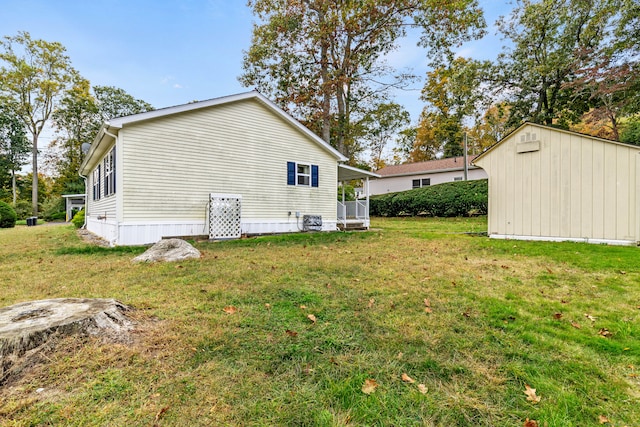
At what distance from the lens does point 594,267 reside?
16.6ft

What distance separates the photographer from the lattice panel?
31.9 feet

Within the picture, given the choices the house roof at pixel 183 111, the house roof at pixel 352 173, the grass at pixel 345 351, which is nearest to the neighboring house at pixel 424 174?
the house roof at pixel 352 173

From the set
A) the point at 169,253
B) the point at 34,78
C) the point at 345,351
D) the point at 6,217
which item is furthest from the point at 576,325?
the point at 34,78

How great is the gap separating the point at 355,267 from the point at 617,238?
21.6 ft

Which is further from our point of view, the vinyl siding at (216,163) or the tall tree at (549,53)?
the tall tree at (549,53)

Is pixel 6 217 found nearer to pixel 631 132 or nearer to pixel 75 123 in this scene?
pixel 75 123

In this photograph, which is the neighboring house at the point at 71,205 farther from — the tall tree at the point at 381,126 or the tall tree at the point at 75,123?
the tall tree at the point at 381,126

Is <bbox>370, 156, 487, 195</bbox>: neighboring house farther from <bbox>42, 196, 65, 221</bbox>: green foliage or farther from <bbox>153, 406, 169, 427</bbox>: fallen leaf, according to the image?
<bbox>42, 196, 65, 221</bbox>: green foliage

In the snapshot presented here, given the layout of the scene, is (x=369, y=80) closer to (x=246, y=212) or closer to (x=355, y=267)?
(x=246, y=212)

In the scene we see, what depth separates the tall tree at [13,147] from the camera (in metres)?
34.4

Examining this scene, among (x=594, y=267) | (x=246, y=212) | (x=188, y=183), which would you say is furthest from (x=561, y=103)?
(x=188, y=183)

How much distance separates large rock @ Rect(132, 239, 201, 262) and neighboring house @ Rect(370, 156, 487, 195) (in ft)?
67.8

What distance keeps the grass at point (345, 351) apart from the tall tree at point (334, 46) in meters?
15.3

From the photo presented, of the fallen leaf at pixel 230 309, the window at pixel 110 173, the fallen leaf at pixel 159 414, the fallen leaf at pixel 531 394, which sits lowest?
the fallen leaf at pixel 531 394
